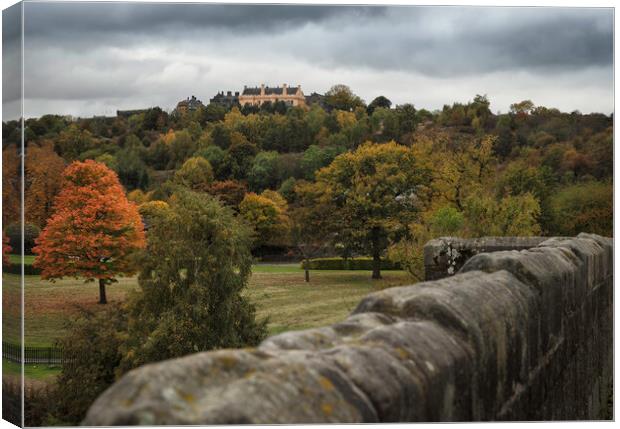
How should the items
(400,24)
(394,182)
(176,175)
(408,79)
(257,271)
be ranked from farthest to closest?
(394,182) → (257,271) → (176,175) → (408,79) → (400,24)

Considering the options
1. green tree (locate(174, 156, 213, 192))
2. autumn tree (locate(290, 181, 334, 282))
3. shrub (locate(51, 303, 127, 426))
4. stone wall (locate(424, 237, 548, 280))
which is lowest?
shrub (locate(51, 303, 127, 426))

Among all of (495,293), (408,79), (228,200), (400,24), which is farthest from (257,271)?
(495,293)

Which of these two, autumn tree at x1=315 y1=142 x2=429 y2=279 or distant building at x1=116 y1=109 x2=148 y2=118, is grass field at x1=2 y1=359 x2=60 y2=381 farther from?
autumn tree at x1=315 y1=142 x2=429 y2=279

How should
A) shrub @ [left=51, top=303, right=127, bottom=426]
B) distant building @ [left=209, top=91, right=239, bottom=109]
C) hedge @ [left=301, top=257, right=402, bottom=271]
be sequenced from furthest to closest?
hedge @ [left=301, top=257, right=402, bottom=271] → distant building @ [left=209, top=91, right=239, bottom=109] → shrub @ [left=51, top=303, right=127, bottom=426]

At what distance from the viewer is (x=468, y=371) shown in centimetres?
410

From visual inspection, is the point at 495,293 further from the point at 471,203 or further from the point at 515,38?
the point at 471,203

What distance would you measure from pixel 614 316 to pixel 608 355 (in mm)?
389

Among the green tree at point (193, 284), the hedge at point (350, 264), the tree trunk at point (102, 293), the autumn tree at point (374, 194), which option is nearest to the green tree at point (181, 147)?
the green tree at point (193, 284)

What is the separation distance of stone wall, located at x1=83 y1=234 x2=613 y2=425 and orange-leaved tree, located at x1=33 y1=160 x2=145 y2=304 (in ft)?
29.3

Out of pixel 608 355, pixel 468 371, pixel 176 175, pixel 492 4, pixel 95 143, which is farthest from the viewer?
pixel 176 175

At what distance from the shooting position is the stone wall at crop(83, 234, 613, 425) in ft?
8.38

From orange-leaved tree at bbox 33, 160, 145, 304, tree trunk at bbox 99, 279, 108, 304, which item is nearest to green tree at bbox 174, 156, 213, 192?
orange-leaved tree at bbox 33, 160, 145, 304

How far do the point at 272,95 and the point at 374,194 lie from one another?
13851mm

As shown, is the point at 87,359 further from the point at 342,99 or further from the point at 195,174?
the point at 342,99
